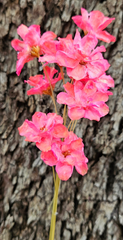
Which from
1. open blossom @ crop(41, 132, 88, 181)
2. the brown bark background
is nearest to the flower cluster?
open blossom @ crop(41, 132, 88, 181)

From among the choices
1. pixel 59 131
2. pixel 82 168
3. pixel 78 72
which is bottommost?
pixel 82 168

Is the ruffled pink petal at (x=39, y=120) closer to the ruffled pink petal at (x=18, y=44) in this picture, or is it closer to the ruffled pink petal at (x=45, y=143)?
the ruffled pink petal at (x=45, y=143)

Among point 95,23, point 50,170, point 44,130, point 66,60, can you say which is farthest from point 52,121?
point 50,170

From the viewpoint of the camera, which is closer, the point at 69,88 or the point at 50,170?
the point at 69,88

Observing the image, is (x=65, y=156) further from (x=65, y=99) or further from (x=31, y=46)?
(x=31, y=46)

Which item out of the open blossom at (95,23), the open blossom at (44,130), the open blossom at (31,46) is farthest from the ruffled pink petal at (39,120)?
the open blossom at (95,23)

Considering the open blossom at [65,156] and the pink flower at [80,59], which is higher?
the pink flower at [80,59]

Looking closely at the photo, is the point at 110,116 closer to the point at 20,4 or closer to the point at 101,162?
the point at 101,162
